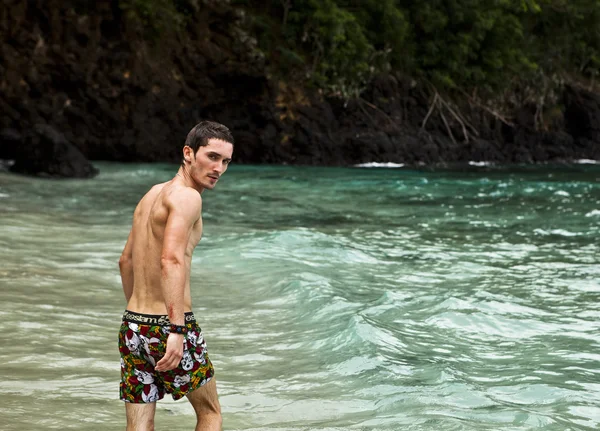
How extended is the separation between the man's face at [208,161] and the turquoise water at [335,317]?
1821mm

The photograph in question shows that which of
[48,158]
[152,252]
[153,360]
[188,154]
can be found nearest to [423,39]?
[48,158]

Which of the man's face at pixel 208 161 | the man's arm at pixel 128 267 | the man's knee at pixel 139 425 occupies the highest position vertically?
the man's face at pixel 208 161

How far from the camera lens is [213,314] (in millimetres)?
7777

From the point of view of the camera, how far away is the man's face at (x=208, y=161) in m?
3.77

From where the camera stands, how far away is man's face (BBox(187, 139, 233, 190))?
3771 mm

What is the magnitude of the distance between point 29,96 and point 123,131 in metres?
2.84

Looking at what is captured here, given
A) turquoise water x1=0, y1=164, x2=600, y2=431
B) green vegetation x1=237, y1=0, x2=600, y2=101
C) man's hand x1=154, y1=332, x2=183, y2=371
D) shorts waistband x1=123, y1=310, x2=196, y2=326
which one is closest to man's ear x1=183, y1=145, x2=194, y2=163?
shorts waistband x1=123, y1=310, x2=196, y2=326

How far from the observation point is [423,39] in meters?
32.3

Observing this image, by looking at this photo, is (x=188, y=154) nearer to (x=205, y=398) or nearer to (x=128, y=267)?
(x=128, y=267)

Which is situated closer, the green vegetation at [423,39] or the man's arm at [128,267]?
the man's arm at [128,267]

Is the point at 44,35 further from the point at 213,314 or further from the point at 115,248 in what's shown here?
the point at 213,314

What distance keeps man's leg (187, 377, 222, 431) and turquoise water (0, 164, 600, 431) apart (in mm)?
1241

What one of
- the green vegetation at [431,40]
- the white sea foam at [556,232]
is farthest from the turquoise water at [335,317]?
the green vegetation at [431,40]

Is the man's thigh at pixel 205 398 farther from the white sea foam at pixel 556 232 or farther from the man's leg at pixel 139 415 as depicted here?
the white sea foam at pixel 556 232
